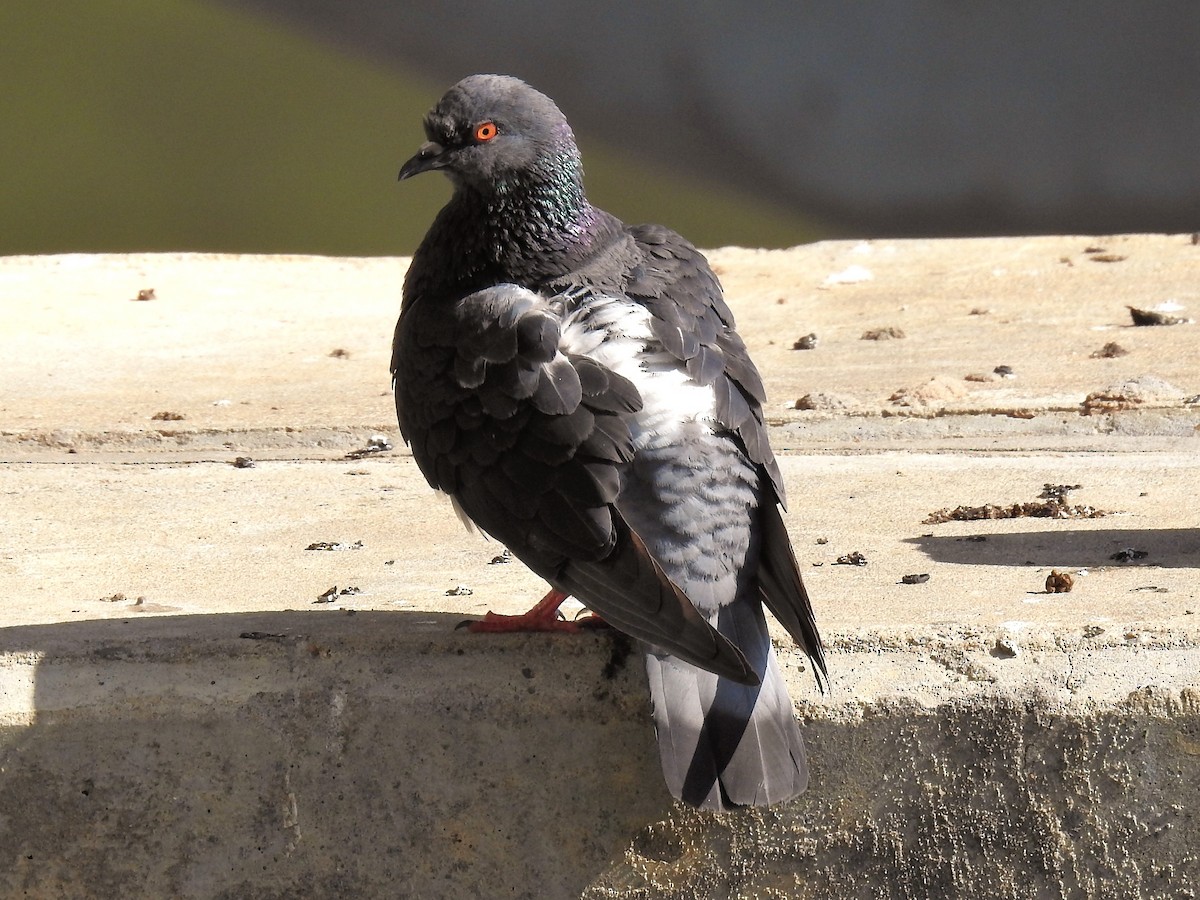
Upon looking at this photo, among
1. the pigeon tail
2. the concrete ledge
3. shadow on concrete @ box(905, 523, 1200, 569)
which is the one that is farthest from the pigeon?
shadow on concrete @ box(905, 523, 1200, 569)

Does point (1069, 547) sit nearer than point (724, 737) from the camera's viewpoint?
No


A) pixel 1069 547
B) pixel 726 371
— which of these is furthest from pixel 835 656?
pixel 1069 547

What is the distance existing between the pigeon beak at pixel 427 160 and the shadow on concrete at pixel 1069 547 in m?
1.57

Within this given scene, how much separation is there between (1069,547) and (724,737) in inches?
65.0

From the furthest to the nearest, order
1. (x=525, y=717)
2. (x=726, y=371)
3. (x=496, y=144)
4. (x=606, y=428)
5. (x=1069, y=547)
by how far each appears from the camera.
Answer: (x=1069, y=547) < (x=496, y=144) < (x=726, y=371) < (x=525, y=717) < (x=606, y=428)

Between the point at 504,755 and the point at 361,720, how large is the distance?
28 centimetres

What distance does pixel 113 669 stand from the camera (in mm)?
2961

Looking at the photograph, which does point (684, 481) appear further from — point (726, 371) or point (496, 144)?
point (496, 144)

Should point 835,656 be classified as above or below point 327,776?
above

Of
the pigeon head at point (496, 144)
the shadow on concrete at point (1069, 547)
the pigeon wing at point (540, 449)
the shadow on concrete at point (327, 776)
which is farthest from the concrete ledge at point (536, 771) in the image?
the pigeon head at point (496, 144)

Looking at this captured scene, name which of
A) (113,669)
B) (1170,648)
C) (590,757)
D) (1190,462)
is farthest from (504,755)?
(1190,462)

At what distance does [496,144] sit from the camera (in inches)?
129

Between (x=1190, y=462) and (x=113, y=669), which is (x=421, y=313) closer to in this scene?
(x=113, y=669)

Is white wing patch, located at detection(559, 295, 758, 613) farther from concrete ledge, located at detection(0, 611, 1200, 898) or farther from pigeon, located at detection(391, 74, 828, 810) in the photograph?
concrete ledge, located at detection(0, 611, 1200, 898)
